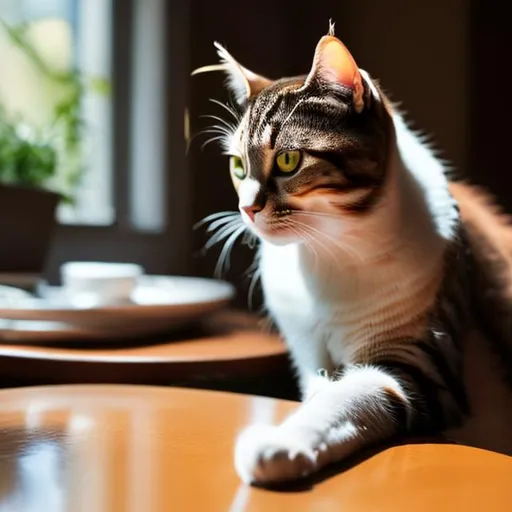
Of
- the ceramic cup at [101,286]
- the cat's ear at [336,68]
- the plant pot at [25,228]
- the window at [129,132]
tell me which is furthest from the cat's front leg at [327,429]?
the window at [129,132]

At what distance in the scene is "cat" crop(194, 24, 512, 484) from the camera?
0.87 m

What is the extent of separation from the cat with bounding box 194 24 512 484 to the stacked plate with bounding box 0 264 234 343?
18cm

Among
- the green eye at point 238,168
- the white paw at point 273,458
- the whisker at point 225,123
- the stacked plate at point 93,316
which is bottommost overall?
the stacked plate at point 93,316

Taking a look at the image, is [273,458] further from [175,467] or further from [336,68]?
[336,68]

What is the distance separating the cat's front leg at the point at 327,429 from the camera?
1.95 feet

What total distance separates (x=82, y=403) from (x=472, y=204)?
643 millimetres

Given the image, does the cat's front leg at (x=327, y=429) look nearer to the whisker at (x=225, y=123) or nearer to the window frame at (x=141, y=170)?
the whisker at (x=225, y=123)

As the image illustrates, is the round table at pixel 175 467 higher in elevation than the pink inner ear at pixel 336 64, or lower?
lower

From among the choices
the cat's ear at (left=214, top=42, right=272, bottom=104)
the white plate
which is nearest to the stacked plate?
the white plate

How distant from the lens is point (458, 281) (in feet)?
3.11

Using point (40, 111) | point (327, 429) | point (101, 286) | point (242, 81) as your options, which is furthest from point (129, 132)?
point (327, 429)

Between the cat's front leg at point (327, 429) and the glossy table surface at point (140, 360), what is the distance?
0.65 feet

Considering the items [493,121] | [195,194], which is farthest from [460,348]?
[195,194]

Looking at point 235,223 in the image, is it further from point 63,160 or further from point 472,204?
point 63,160
